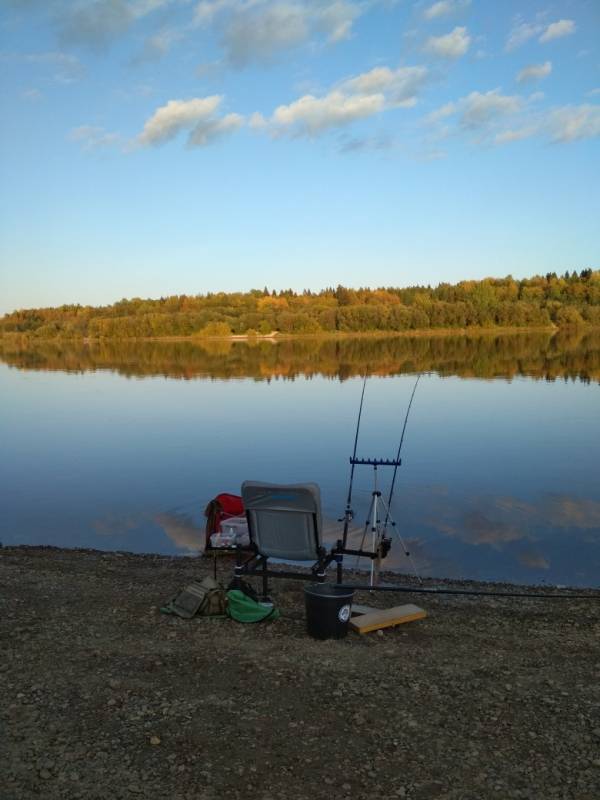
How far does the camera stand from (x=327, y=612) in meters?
6.02

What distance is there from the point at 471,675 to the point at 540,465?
12168 millimetres

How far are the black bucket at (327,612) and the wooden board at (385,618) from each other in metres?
0.14

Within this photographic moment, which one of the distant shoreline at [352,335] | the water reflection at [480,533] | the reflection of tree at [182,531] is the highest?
the distant shoreline at [352,335]

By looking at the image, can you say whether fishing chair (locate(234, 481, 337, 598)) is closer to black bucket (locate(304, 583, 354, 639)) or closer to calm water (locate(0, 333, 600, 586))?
black bucket (locate(304, 583, 354, 639))

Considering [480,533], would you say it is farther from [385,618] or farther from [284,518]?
[284,518]

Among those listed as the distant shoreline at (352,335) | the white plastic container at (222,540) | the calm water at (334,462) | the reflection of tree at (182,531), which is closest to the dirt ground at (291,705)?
the white plastic container at (222,540)

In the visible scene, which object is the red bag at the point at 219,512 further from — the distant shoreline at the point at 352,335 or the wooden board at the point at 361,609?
the distant shoreline at the point at 352,335

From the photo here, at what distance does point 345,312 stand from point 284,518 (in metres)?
126

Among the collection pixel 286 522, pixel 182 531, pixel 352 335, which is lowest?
pixel 182 531

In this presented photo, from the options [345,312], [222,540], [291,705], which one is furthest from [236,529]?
[345,312]

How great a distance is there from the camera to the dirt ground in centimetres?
398

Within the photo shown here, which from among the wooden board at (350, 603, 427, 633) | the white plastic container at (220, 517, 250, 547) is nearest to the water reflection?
the white plastic container at (220, 517, 250, 547)

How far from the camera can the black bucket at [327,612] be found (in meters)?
6.00

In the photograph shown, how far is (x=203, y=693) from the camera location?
5020 mm
